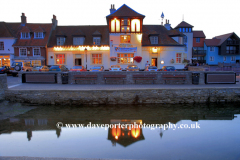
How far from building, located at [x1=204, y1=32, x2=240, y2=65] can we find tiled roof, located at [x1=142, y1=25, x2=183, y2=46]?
24660mm

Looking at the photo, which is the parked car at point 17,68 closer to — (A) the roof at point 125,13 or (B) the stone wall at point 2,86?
(B) the stone wall at point 2,86

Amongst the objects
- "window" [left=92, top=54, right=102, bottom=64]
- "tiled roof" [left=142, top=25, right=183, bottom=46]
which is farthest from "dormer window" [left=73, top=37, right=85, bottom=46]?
"tiled roof" [left=142, top=25, right=183, bottom=46]

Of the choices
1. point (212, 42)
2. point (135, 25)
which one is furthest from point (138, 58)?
point (212, 42)

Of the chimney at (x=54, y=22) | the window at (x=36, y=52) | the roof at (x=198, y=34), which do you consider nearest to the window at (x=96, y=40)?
the chimney at (x=54, y=22)

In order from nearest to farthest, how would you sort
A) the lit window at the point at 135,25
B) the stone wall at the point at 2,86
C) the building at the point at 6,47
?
the stone wall at the point at 2,86 < the lit window at the point at 135,25 < the building at the point at 6,47

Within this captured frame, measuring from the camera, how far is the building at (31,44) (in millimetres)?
33375

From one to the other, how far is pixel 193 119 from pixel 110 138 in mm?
5109

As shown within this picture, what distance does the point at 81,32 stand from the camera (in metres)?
33.4

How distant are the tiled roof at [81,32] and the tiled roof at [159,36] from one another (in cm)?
686

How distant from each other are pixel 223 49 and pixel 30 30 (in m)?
47.7

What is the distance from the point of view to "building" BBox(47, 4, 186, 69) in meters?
31.9

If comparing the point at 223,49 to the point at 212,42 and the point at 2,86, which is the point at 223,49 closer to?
the point at 212,42

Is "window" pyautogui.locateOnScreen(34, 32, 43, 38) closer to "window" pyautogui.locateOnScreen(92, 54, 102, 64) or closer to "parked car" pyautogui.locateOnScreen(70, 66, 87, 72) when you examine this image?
"window" pyautogui.locateOnScreen(92, 54, 102, 64)

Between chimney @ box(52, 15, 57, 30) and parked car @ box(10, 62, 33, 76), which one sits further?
chimney @ box(52, 15, 57, 30)
